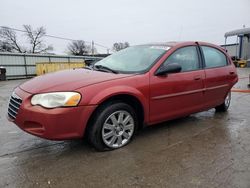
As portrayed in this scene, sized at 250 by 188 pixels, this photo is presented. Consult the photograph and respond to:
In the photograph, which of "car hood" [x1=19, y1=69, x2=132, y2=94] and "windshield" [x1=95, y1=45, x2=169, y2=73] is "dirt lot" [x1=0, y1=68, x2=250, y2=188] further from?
"windshield" [x1=95, y1=45, x2=169, y2=73]

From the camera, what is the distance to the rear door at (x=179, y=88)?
3722 mm

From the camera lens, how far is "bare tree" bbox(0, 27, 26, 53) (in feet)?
156

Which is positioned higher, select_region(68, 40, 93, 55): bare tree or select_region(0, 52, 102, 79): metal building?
select_region(68, 40, 93, 55): bare tree

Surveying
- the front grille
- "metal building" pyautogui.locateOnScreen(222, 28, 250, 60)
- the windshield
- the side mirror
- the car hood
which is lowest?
the front grille

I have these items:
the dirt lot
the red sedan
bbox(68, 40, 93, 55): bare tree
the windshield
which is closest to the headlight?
the red sedan

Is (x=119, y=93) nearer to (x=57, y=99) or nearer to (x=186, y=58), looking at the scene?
(x=57, y=99)

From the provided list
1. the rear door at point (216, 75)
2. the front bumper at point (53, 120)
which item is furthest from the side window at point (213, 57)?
the front bumper at point (53, 120)

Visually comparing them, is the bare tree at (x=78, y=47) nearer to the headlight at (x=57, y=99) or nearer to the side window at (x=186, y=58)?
the side window at (x=186, y=58)

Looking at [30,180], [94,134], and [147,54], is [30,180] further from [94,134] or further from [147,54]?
[147,54]

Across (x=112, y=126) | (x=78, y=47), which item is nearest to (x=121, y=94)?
(x=112, y=126)

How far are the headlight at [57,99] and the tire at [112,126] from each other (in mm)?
382

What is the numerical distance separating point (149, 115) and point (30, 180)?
1.85 m

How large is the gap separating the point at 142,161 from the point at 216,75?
2525 millimetres

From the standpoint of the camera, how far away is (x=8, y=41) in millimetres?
48812
